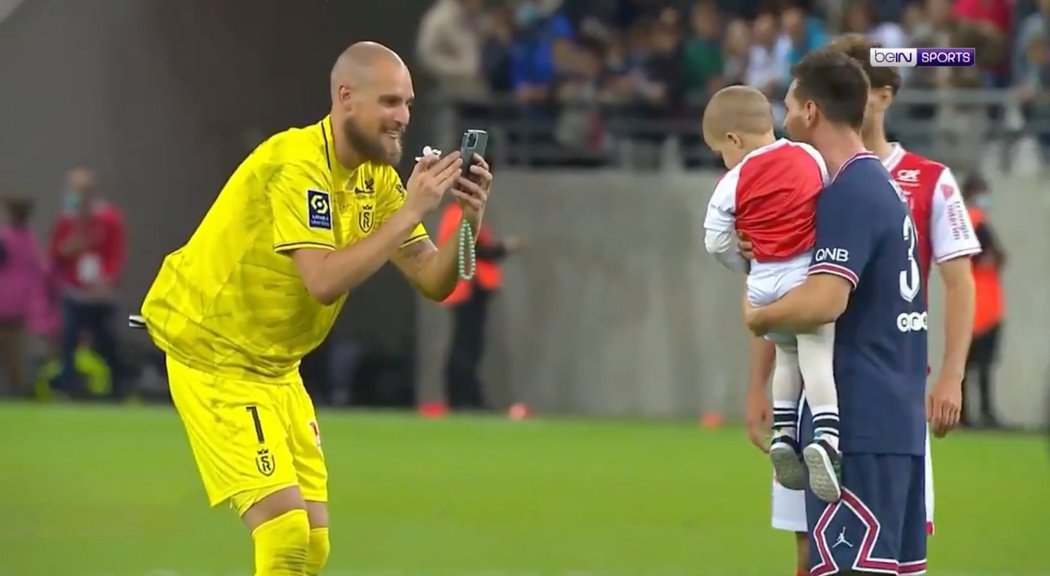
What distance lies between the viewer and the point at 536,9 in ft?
70.5

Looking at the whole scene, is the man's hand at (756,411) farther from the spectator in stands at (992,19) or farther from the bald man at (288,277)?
the spectator in stands at (992,19)

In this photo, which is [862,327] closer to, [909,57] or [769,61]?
[909,57]

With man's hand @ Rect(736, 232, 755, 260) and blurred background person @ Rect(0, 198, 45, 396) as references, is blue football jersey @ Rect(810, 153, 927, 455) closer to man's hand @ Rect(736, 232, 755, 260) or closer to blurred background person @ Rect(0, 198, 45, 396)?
man's hand @ Rect(736, 232, 755, 260)

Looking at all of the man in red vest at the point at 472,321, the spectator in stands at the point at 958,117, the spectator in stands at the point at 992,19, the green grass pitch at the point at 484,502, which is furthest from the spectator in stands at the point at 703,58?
the green grass pitch at the point at 484,502

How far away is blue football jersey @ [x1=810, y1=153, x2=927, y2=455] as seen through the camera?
6.21 meters

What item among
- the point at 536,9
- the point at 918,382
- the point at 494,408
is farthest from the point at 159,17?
the point at 918,382

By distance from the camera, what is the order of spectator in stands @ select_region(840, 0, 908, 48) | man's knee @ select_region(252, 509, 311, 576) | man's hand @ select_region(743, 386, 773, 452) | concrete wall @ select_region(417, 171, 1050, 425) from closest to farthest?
man's knee @ select_region(252, 509, 311, 576)
man's hand @ select_region(743, 386, 773, 452)
spectator in stands @ select_region(840, 0, 908, 48)
concrete wall @ select_region(417, 171, 1050, 425)

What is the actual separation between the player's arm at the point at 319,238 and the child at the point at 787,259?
1.07 meters

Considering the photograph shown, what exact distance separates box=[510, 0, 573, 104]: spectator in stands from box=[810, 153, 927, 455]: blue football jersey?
48.9 feet

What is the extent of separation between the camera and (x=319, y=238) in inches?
273

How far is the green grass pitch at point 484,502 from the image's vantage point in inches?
438

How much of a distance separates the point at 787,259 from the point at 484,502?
755 centimetres

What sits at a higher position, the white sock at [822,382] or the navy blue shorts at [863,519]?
the white sock at [822,382]

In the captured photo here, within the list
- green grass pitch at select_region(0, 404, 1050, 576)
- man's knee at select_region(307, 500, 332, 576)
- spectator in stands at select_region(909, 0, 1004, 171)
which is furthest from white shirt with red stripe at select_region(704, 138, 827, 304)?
spectator in stands at select_region(909, 0, 1004, 171)
